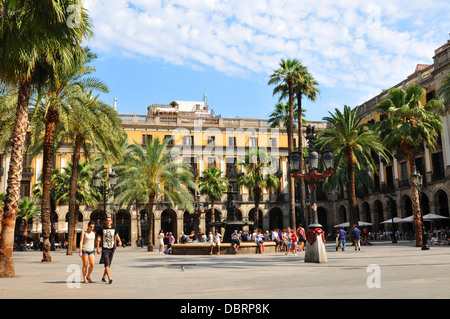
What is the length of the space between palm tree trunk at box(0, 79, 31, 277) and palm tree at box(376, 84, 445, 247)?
831 inches

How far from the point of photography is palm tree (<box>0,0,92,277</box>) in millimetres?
10148

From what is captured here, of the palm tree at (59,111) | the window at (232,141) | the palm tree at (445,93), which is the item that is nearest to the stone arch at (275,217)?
the window at (232,141)

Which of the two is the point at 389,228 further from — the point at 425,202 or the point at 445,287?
the point at 445,287

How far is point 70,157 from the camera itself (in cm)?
5416

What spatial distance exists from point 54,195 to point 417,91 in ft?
106

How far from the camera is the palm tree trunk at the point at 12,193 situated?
12051 millimetres

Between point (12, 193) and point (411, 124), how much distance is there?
2299 cm

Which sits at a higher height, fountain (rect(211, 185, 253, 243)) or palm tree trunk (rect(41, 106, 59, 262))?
palm tree trunk (rect(41, 106, 59, 262))

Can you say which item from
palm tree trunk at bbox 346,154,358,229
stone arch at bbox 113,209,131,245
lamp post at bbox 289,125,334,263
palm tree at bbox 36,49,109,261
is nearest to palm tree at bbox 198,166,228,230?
stone arch at bbox 113,209,131,245

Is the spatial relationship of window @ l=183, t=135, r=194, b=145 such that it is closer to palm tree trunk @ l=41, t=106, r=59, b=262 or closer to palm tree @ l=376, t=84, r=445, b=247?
palm tree @ l=376, t=84, r=445, b=247

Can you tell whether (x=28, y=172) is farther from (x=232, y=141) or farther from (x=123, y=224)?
(x=232, y=141)

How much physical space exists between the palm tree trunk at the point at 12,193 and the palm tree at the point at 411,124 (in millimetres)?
21103
